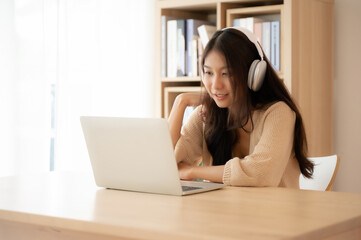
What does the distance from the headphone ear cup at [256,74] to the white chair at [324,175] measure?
0.49 meters

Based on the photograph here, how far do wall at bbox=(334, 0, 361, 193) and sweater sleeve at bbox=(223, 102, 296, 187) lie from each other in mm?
1456

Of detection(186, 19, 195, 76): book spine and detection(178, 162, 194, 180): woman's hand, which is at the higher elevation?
detection(186, 19, 195, 76): book spine

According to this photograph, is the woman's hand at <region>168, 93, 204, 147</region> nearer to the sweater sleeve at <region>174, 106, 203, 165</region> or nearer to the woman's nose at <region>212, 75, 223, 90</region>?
the sweater sleeve at <region>174, 106, 203, 165</region>

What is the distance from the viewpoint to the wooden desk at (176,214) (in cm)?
112

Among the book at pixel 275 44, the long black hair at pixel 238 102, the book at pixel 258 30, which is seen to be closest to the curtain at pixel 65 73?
the book at pixel 258 30

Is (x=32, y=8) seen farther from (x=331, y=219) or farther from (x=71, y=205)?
(x=331, y=219)

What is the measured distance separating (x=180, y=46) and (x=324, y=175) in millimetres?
1519

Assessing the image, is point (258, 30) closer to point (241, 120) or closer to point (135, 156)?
point (241, 120)

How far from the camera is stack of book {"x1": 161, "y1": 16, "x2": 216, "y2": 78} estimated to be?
3.50 m

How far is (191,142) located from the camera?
226 cm

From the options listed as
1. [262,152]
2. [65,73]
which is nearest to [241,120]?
[262,152]

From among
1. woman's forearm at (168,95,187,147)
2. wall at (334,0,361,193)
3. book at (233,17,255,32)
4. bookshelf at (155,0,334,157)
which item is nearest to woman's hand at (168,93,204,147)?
woman's forearm at (168,95,187,147)

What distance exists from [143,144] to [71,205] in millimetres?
289

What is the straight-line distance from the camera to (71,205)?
143 cm
